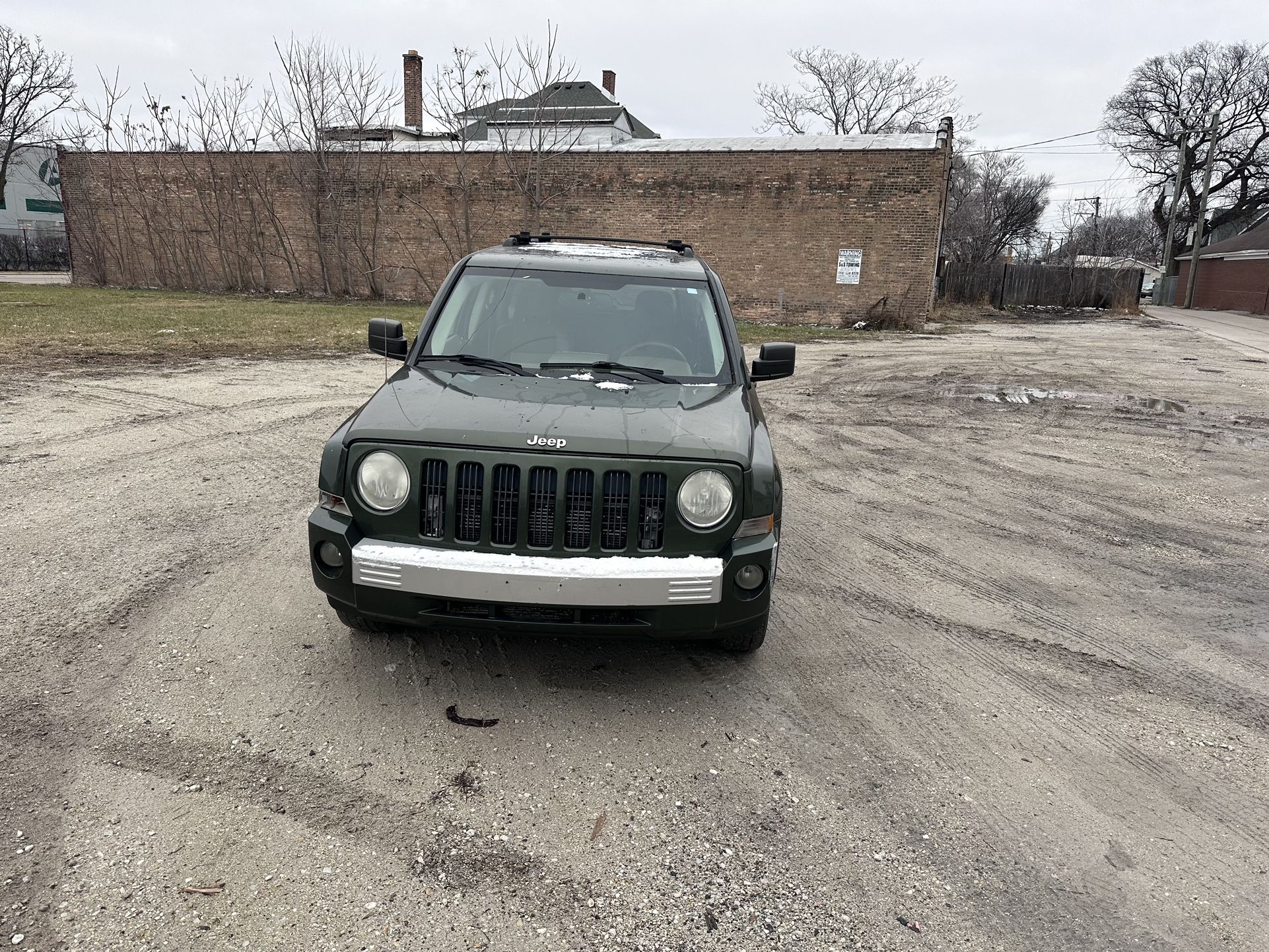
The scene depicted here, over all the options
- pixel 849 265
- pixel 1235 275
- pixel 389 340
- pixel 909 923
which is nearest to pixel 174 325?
pixel 389 340

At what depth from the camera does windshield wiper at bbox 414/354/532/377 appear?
4.00 metres

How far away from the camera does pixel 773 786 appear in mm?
2910

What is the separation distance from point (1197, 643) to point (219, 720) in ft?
14.4

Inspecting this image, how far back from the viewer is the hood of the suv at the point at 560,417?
10.3 feet

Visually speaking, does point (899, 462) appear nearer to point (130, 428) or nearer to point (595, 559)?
point (595, 559)

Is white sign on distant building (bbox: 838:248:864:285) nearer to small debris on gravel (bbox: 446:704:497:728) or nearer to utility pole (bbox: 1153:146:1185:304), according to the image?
small debris on gravel (bbox: 446:704:497:728)

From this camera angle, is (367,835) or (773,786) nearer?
(367,835)

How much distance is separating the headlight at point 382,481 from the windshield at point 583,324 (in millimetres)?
964

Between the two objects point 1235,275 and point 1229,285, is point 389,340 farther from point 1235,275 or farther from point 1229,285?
point 1229,285

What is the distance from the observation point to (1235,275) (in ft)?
142


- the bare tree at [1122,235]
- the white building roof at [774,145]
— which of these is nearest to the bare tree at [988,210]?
the bare tree at [1122,235]

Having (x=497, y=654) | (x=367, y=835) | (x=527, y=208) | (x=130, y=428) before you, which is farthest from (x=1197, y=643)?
(x=527, y=208)

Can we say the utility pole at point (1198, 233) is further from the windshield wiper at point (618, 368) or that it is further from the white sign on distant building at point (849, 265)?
the windshield wiper at point (618, 368)

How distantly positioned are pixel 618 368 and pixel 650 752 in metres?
1.83
